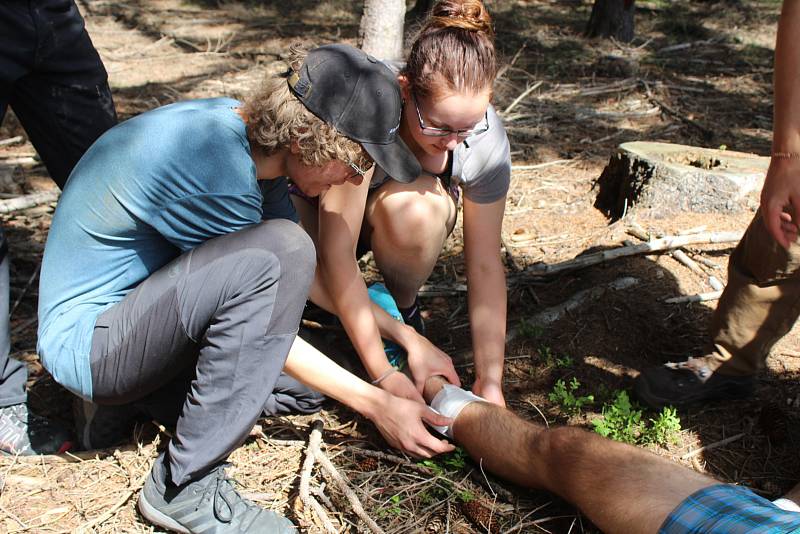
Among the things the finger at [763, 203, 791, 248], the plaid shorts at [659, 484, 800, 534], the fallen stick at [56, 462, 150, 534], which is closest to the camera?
the plaid shorts at [659, 484, 800, 534]

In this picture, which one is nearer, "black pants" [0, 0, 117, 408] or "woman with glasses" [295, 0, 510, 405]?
"woman with glasses" [295, 0, 510, 405]

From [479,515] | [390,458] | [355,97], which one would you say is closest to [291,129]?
[355,97]

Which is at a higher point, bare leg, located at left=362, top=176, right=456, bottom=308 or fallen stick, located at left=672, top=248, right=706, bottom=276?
bare leg, located at left=362, top=176, right=456, bottom=308

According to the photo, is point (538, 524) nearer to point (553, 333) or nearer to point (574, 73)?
point (553, 333)

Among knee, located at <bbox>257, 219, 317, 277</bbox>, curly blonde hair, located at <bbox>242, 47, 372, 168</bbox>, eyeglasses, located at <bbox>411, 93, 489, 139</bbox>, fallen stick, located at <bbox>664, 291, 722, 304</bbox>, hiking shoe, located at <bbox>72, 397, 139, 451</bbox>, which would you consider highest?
curly blonde hair, located at <bbox>242, 47, 372, 168</bbox>

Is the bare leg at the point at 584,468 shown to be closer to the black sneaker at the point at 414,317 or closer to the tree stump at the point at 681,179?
the black sneaker at the point at 414,317

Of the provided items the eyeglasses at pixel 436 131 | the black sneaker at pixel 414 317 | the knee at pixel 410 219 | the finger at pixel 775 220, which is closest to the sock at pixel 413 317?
the black sneaker at pixel 414 317

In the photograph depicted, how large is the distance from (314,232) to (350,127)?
1.05 m

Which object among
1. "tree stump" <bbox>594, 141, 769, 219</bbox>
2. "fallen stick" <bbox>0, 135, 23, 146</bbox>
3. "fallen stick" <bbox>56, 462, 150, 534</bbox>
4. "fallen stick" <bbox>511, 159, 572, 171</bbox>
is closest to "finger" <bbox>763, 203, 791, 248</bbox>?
"tree stump" <bbox>594, 141, 769, 219</bbox>

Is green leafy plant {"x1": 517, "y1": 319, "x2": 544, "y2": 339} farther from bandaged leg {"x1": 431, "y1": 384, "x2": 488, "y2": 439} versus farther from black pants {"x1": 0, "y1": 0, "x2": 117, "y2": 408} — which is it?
black pants {"x1": 0, "y1": 0, "x2": 117, "y2": 408}

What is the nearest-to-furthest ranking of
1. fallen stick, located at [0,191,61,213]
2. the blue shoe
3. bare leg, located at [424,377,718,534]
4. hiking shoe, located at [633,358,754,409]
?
bare leg, located at [424,377,718,534] < hiking shoe, located at [633,358,754,409] < the blue shoe < fallen stick, located at [0,191,61,213]

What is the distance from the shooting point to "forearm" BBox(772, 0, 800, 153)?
203 centimetres

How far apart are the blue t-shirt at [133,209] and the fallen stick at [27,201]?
2.15 m

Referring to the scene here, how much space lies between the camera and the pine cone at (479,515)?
2.17 m
